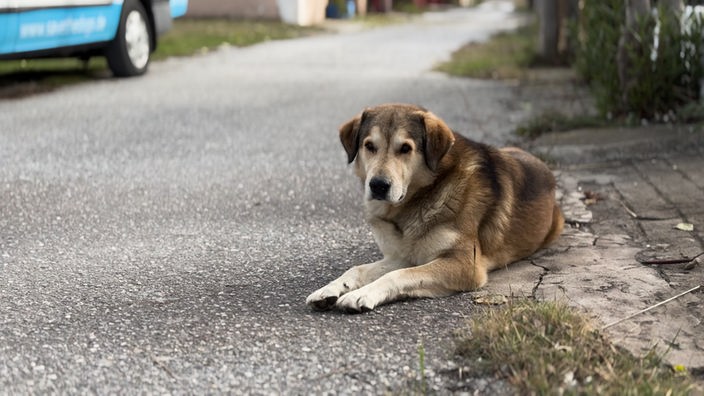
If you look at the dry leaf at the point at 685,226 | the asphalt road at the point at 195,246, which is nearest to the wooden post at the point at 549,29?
the asphalt road at the point at 195,246

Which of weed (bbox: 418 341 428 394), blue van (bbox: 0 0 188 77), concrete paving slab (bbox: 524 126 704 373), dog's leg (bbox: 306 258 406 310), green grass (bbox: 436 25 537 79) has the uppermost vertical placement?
blue van (bbox: 0 0 188 77)

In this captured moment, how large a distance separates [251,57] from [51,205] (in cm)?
999

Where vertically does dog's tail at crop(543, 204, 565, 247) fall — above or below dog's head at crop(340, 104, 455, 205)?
below

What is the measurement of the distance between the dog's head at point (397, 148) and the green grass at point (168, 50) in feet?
24.2

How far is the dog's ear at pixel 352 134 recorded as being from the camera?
14.8 feet

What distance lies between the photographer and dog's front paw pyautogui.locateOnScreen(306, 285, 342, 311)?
4.02m

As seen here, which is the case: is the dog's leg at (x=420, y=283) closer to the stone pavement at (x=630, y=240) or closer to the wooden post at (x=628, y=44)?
the stone pavement at (x=630, y=240)

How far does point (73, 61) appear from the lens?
14.1 m

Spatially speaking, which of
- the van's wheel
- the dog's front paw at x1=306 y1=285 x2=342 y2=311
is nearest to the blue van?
the van's wheel

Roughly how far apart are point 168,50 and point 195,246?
11.1 m

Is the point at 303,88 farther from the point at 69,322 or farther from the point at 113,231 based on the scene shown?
the point at 69,322

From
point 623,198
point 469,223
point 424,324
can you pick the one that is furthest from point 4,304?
point 623,198

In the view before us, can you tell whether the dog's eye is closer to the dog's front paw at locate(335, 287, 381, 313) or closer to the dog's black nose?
the dog's black nose

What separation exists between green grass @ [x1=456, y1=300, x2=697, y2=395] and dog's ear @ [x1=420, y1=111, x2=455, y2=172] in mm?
935
